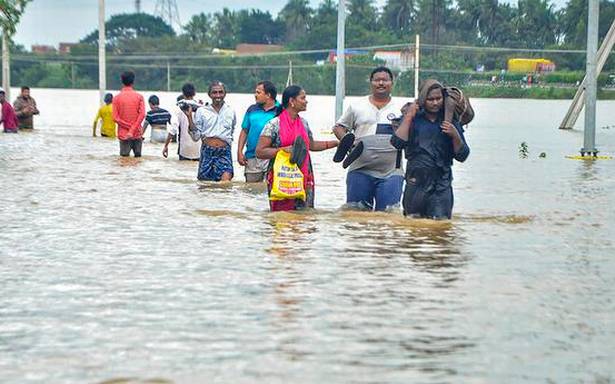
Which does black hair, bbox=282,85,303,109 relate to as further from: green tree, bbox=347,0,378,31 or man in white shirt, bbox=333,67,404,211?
green tree, bbox=347,0,378,31

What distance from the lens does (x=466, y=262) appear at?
10.8 meters

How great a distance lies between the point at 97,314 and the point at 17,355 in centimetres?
116

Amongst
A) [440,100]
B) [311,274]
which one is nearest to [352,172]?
[440,100]

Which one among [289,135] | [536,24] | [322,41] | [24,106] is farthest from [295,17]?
[289,135]

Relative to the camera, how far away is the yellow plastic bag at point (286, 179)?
12.5 m

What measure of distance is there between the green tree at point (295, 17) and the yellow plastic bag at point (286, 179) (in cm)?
14476

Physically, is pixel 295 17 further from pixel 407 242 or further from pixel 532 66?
pixel 407 242

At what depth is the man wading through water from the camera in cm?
1137

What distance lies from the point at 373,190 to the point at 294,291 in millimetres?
3352

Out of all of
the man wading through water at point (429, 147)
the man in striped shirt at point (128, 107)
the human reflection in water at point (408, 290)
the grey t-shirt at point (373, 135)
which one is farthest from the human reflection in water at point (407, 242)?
the man in striped shirt at point (128, 107)

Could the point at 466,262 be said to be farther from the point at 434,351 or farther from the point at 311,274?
the point at 434,351

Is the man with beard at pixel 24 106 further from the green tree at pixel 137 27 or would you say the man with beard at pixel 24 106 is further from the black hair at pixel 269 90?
the green tree at pixel 137 27

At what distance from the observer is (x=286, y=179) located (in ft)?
41.3

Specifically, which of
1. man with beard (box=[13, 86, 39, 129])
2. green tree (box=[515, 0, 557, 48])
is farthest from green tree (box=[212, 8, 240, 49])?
man with beard (box=[13, 86, 39, 129])
